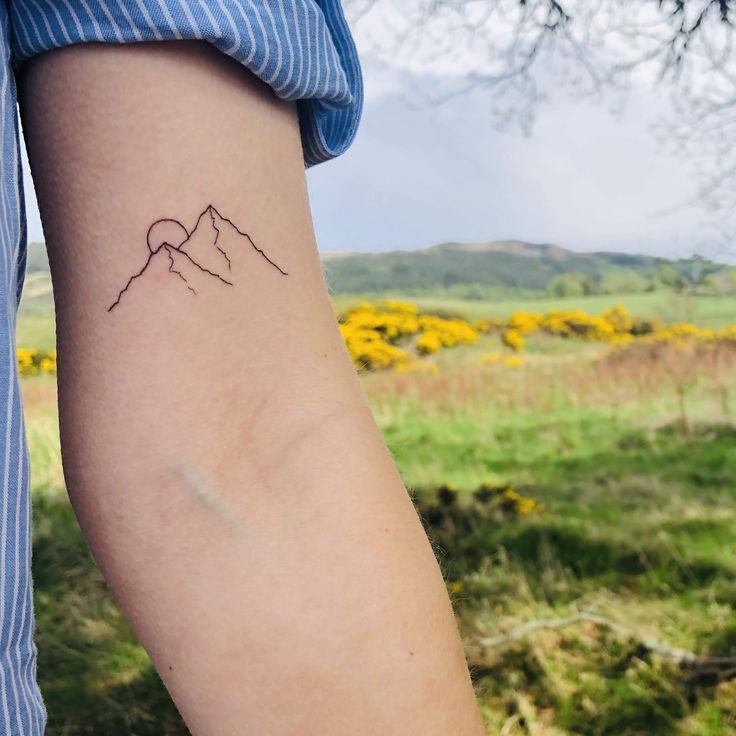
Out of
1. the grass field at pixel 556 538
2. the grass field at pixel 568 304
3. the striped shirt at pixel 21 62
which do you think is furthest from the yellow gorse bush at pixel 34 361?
the striped shirt at pixel 21 62

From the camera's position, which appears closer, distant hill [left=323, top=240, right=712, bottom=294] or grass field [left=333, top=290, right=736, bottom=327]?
grass field [left=333, top=290, right=736, bottom=327]

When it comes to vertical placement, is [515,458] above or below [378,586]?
below

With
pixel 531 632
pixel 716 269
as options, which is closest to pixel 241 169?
pixel 531 632

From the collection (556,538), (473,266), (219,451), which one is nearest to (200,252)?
Result: (219,451)

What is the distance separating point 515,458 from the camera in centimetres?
188

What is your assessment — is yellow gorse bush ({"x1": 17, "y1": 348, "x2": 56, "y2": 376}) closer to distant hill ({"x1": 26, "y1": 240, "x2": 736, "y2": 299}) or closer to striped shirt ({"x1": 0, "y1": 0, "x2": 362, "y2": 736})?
distant hill ({"x1": 26, "y1": 240, "x2": 736, "y2": 299})

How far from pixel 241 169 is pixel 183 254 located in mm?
54

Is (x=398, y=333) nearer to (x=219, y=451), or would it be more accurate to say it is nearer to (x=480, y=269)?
(x=480, y=269)

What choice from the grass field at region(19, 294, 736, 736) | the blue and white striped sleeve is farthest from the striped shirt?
the grass field at region(19, 294, 736, 736)

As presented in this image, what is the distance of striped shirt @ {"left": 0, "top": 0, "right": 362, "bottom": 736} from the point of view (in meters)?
0.36

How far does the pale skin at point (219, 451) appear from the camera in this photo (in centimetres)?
37

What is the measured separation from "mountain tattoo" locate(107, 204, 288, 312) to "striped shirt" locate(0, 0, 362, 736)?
7 cm

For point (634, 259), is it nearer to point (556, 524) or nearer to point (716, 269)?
point (716, 269)

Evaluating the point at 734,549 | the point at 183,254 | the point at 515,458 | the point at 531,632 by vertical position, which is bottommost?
the point at 531,632
